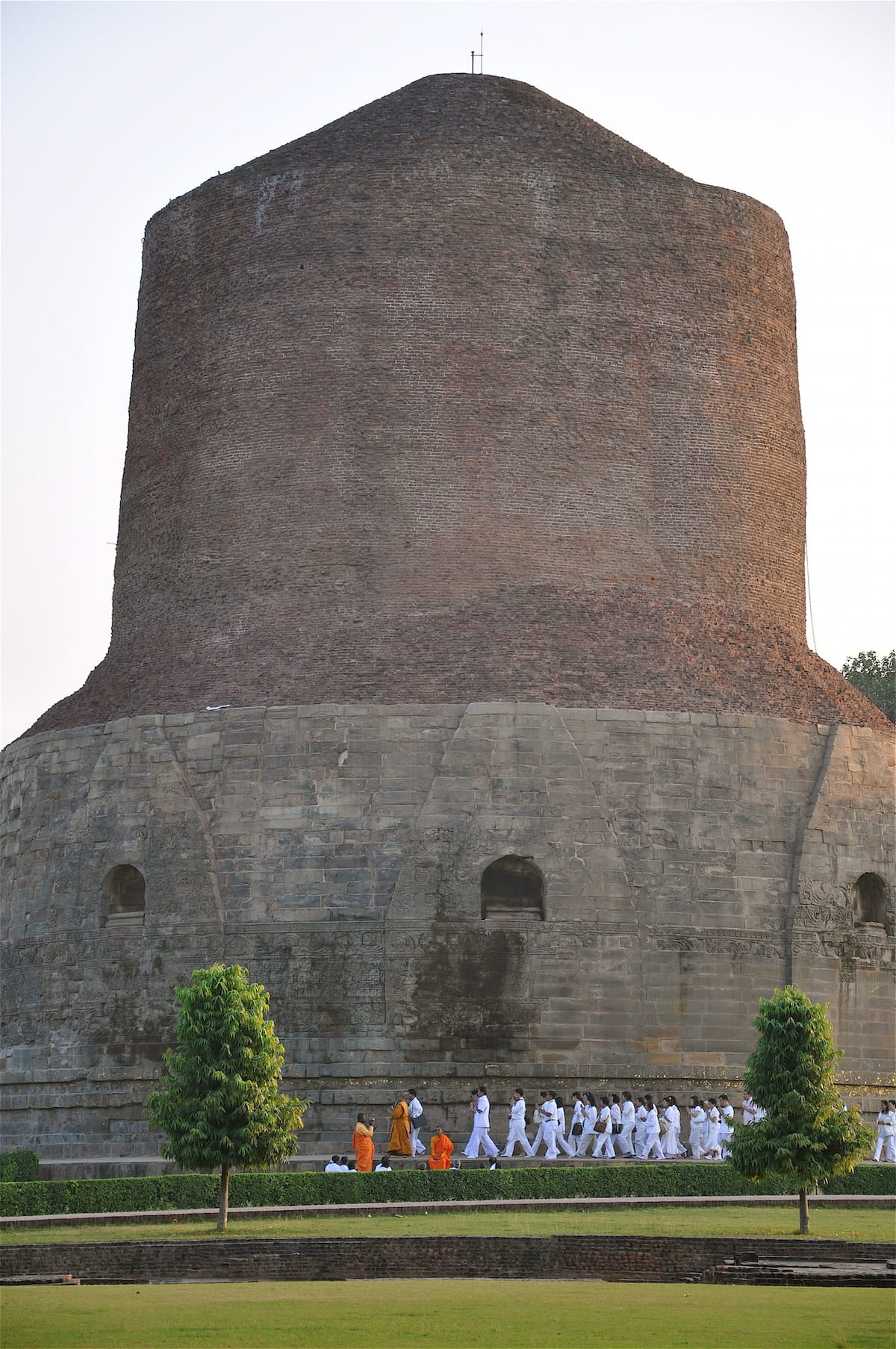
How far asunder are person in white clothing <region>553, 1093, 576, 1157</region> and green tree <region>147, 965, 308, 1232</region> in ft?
19.4

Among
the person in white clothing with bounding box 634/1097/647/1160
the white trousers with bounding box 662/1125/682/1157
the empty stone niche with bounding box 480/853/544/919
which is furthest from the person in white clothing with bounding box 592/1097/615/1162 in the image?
the empty stone niche with bounding box 480/853/544/919

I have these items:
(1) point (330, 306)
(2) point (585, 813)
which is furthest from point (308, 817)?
(1) point (330, 306)

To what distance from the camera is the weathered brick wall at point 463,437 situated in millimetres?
29953

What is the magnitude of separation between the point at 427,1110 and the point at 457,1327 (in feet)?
44.0

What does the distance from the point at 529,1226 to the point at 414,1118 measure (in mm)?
7414

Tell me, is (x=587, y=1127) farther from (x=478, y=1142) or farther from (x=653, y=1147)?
(x=478, y=1142)

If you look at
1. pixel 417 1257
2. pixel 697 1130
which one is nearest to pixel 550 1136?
pixel 697 1130

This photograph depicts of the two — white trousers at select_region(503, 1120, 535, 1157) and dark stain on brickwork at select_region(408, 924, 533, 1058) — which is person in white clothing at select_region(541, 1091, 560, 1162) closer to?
white trousers at select_region(503, 1120, 535, 1157)

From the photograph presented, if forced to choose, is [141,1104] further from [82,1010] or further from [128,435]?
[128,435]

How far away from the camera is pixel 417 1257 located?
1677 cm

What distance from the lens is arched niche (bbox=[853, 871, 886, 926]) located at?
98.5 ft

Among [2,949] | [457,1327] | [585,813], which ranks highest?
[585,813]

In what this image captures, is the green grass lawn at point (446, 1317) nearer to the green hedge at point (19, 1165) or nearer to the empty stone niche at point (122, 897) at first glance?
the green hedge at point (19, 1165)

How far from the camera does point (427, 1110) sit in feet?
88.2
